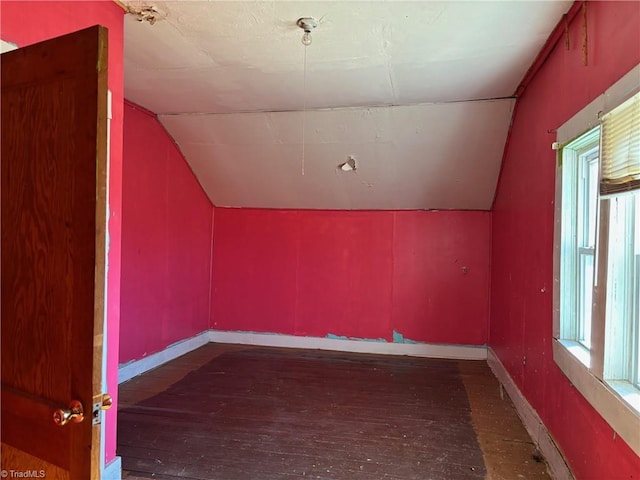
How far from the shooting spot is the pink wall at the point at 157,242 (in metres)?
3.53

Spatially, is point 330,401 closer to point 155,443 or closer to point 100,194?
point 155,443

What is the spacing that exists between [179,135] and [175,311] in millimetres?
1843

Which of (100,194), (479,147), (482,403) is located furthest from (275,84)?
(482,403)

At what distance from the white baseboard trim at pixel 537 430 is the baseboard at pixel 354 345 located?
78 cm

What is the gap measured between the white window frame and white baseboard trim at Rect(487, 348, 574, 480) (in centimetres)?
49

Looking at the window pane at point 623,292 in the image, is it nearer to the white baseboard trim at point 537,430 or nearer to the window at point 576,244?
the window at point 576,244

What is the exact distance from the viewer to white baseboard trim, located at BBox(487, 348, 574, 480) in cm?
206

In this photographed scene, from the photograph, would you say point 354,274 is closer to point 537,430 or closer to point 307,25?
point 537,430

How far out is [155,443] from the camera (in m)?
2.48

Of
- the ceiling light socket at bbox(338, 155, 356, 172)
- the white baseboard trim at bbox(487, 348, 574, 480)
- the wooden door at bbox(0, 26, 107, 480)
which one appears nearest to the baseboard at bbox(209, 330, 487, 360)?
the white baseboard trim at bbox(487, 348, 574, 480)

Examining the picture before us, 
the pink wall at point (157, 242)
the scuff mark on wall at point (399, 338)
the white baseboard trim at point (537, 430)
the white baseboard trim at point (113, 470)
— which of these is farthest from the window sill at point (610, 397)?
the pink wall at point (157, 242)

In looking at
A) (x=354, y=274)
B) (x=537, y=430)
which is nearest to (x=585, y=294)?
(x=537, y=430)

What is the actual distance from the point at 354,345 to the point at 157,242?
2.48 metres

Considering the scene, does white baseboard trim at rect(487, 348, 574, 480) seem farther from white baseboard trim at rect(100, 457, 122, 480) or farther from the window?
white baseboard trim at rect(100, 457, 122, 480)
